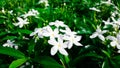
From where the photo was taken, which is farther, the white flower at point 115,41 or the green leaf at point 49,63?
the white flower at point 115,41

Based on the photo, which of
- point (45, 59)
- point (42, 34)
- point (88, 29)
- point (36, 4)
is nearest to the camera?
point (45, 59)

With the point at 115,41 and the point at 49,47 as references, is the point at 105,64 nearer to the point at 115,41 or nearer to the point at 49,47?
the point at 115,41

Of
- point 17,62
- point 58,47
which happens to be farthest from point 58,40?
point 17,62

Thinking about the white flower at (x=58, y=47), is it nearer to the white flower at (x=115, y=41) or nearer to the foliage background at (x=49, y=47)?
the foliage background at (x=49, y=47)

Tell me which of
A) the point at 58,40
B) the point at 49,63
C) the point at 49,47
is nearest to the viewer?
the point at 49,63

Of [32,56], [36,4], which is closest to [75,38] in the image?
[32,56]

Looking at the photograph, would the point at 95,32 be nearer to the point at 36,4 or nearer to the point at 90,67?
the point at 90,67

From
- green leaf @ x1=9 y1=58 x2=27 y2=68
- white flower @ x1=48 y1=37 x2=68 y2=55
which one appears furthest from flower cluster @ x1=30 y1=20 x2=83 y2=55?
green leaf @ x1=9 y1=58 x2=27 y2=68

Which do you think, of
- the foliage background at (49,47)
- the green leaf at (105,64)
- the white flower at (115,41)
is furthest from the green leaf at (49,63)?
the white flower at (115,41)
